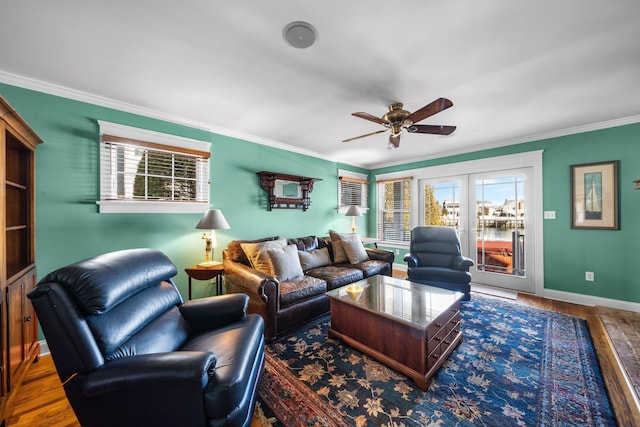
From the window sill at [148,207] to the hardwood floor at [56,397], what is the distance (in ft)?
4.68

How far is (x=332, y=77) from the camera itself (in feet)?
6.81

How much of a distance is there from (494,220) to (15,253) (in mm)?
5876

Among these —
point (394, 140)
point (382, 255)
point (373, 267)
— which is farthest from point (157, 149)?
point (382, 255)

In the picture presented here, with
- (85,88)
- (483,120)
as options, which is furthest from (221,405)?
(483,120)

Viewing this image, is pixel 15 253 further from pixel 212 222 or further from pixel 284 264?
pixel 284 264

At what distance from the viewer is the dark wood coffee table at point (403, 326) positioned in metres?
1.78

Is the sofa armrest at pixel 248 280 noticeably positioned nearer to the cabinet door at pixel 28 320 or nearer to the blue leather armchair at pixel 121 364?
the blue leather armchair at pixel 121 364

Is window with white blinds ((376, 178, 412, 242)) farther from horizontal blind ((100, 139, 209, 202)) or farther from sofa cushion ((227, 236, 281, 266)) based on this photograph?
horizontal blind ((100, 139, 209, 202))

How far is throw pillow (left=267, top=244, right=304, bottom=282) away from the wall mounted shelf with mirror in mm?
1107

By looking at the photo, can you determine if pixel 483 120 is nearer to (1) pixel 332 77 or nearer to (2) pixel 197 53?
(1) pixel 332 77

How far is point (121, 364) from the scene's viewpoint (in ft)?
3.56

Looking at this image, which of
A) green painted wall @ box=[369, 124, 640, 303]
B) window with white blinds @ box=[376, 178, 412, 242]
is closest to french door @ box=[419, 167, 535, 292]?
green painted wall @ box=[369, 124, 640, 303]

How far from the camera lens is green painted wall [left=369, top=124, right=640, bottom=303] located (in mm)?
3012

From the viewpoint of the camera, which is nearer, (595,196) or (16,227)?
(16,227)
